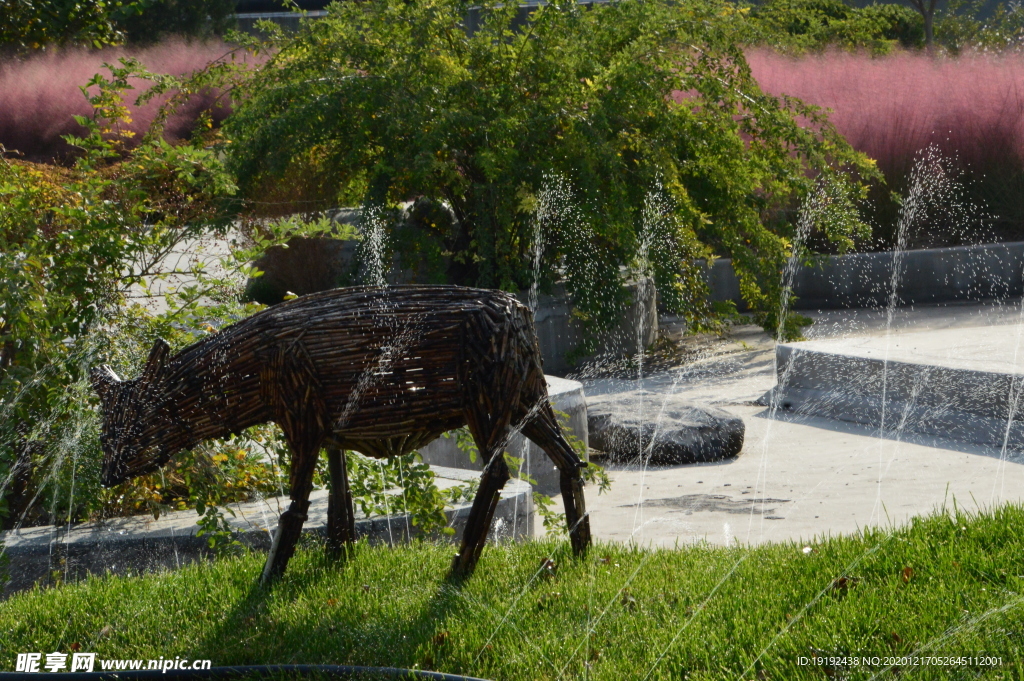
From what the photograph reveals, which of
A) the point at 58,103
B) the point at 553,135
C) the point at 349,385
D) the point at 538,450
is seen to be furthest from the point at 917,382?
the point at 58,103

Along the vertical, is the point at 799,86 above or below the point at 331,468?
above

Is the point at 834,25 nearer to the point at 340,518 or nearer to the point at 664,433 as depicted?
the point at 664,433

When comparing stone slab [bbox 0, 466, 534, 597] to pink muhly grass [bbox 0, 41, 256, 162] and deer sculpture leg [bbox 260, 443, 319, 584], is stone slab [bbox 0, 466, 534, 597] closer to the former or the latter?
deer sculpture leg [bbox 260, 443, 319, 584]

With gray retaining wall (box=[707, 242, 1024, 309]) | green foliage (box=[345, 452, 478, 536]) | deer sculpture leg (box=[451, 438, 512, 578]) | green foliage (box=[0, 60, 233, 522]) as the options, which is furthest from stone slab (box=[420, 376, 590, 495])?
gray retaining wall (box=[707, 242, 1024, 309])

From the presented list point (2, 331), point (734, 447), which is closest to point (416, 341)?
point (2, 331)

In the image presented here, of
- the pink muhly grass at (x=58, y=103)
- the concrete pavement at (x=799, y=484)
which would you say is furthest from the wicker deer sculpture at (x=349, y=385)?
the pink muhly grass at (x=58, y=103)

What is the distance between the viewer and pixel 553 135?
9.19 meters

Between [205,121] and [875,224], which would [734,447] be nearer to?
[205,121]

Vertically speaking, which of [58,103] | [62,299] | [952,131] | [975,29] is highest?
[975,29]

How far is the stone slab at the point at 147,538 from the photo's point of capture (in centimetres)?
408

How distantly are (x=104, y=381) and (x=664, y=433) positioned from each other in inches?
148

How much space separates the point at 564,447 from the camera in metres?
3.50

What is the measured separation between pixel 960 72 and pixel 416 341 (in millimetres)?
12499

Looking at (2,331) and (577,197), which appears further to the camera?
(577,197)
